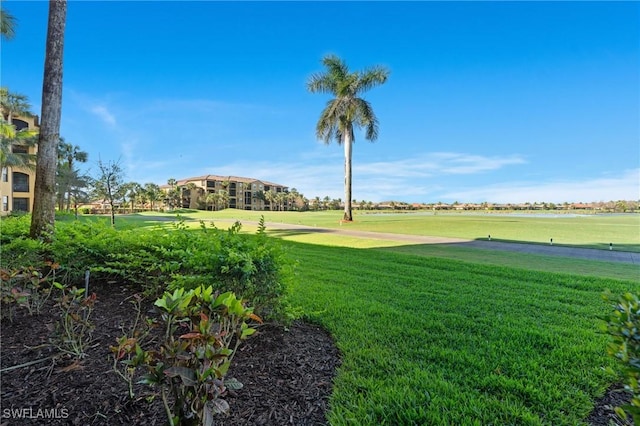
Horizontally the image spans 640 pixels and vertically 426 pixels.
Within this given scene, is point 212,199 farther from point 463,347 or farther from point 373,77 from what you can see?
point 463,347

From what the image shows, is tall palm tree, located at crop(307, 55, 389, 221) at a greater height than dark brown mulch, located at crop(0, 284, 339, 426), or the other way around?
tall palm tree, located at crop(307, 55, 389, 221)

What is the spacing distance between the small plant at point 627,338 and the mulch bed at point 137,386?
3.43ft

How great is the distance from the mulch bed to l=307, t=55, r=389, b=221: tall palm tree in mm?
21543

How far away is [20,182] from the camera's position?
33.9 meters

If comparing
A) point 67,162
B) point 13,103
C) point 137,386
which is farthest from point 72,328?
point 67,162

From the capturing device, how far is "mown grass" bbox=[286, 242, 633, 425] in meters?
2.10

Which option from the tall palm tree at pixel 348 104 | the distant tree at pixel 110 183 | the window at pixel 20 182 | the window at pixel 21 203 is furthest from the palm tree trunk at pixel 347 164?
the window at pixel 21 203

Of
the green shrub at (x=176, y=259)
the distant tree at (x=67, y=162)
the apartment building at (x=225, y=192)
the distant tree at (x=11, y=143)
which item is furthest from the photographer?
the apartment building at (x=225, y=192)

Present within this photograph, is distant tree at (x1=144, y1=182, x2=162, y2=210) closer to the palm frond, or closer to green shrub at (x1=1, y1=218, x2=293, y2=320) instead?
the palm frond

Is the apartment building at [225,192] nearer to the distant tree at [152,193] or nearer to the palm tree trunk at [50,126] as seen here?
the distant tree at [152,193]

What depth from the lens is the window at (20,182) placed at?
33469 mm

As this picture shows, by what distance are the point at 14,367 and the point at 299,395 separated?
2190 mm

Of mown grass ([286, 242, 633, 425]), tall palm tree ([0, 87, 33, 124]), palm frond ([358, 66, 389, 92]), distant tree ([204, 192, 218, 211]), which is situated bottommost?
mown grass ([286, 242, 633, 425])

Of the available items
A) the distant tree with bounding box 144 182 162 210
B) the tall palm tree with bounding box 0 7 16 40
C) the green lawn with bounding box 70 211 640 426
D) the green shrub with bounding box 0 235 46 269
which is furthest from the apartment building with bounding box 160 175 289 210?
the green lawn with bounding box 70 211 640 426
